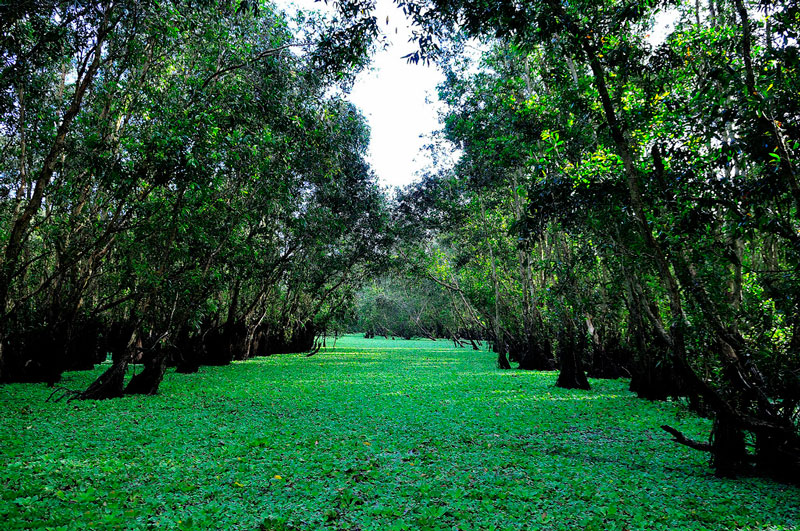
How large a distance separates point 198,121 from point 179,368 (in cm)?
710

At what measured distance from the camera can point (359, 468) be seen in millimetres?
3904

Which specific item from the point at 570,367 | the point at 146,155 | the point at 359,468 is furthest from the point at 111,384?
the point at 570,367

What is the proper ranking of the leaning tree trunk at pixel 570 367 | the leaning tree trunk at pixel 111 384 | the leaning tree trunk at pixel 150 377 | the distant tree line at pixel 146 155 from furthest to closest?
the leaning tree trunk at pixel 570 367 < the leaning tree trunk at pixel 150 377 < the leaning tree trunk at pixel 111 384 < the distant tree line at pixel 146 155

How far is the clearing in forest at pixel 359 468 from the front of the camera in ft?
9.50

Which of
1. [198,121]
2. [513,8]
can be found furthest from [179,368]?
[513,8]

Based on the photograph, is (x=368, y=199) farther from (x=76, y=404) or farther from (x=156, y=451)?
(x=156, y=451)

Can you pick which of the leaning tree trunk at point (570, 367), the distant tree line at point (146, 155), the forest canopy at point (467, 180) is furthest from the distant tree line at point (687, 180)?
the distant tree line at point (146, 155)

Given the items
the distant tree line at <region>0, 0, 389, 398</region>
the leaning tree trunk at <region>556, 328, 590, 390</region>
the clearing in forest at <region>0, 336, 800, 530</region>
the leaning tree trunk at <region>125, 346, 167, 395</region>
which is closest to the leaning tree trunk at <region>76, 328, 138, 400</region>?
the distant tree line at <region>0, 0, 389, 398</region>

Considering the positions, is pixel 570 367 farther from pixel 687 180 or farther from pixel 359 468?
pixel 359 468

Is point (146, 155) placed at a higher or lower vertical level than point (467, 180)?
lower

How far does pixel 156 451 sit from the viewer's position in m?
4.24

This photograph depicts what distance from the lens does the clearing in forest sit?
289 cm

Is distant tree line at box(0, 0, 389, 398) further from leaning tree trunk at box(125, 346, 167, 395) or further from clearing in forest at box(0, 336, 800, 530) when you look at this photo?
clearing in forest at box(0, 336, 800, 530)

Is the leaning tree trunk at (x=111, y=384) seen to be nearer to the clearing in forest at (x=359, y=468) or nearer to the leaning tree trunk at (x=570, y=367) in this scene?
the clearing in forest at (x=359, y=468)
